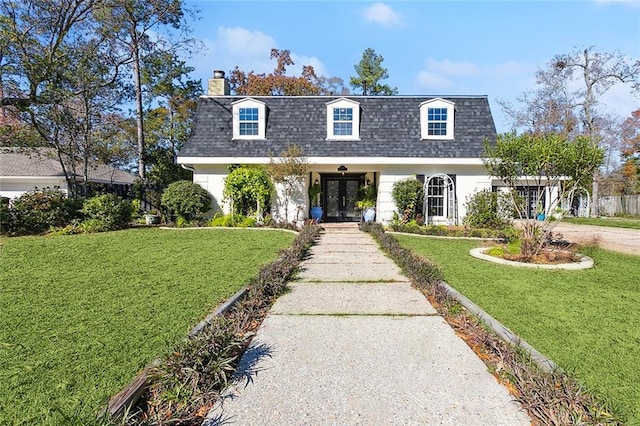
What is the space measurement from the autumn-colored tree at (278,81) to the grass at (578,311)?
2579 cm

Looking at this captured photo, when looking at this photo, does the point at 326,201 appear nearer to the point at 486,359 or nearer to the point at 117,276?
the point at 117,276

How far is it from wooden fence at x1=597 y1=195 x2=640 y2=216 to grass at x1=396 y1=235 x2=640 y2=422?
22126mm

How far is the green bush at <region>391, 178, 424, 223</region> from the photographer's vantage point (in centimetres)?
1447

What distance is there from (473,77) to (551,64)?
12715 millimetres

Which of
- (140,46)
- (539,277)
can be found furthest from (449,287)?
(140,46)

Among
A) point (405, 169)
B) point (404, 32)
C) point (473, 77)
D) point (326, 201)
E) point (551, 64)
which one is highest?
point (551, 64)

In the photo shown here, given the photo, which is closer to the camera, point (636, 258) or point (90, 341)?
point (90, 341)

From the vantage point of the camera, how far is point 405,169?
50.1ft

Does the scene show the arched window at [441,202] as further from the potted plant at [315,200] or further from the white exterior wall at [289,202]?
the white exterior wall at [289,202]

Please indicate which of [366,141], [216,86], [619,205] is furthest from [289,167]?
[619,205]

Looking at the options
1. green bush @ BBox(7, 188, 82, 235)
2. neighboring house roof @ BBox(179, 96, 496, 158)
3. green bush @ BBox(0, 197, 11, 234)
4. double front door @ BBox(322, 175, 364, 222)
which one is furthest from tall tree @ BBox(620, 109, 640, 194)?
green bush @ BBox(0, 197, 11, 234)

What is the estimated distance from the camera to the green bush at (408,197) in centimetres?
1447

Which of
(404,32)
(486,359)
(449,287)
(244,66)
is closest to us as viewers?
(486,359)

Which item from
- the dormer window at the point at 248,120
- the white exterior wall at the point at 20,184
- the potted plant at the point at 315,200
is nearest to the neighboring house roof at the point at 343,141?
the dormer window at the point at 248,120
